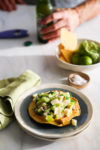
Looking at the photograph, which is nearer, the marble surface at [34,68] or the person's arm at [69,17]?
the marble surface at [34,68]

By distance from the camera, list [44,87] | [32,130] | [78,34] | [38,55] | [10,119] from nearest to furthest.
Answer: [32,130]
[10,119]
[44,87]
[38,55]
[78,34]

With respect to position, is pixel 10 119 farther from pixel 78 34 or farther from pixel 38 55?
pixel 78 34

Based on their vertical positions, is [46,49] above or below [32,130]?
below

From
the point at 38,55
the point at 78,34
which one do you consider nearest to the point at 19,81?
the point at 38,55

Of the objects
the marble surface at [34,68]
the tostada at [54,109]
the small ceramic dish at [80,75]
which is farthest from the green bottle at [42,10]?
the tostada at [54,109]

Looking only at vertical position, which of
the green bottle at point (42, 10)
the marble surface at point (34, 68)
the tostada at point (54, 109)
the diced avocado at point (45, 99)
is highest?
the green bottle at point (42, 10)

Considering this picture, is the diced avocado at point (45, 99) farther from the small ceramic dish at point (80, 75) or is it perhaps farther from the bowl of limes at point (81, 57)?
the bowl of limes at point (81, 57)
